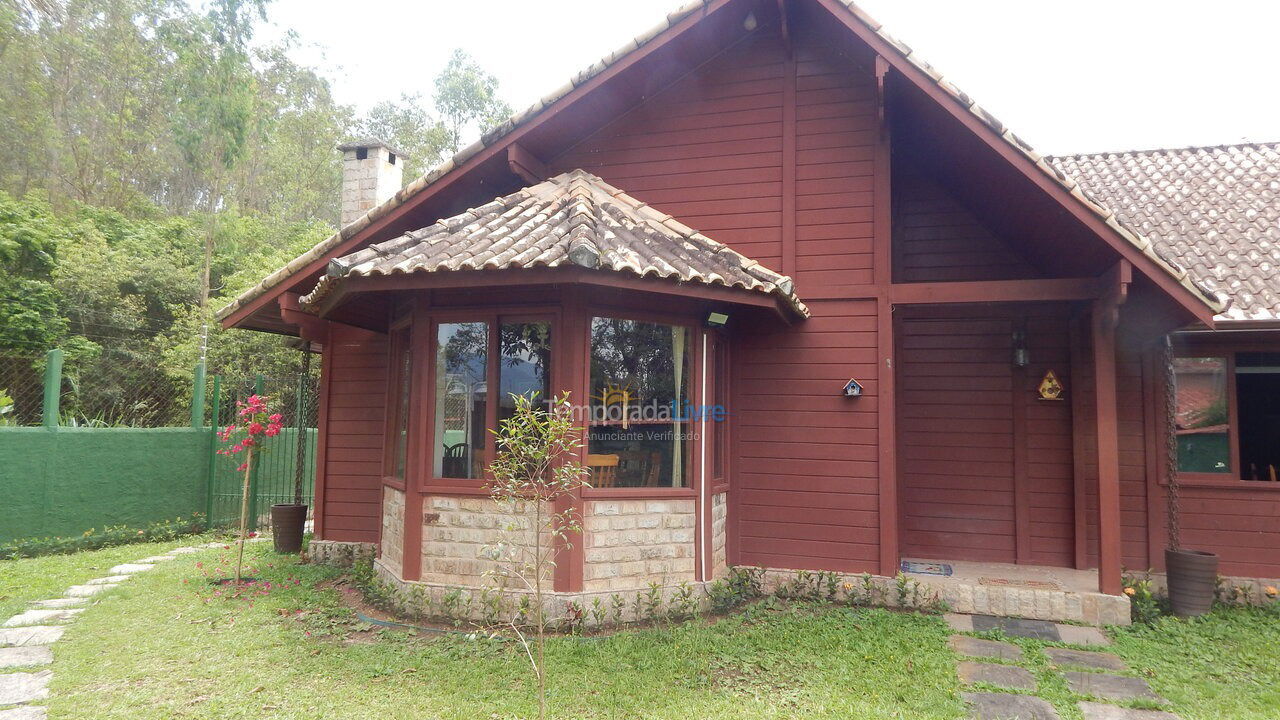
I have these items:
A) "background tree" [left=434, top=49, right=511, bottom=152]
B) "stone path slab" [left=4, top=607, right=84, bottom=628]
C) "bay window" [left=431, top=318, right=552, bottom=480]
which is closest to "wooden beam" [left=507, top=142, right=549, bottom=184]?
"bay window" [left=431, top=318, right=552, bottom=480]

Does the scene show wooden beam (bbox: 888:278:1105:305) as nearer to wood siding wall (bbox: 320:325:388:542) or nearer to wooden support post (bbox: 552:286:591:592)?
wooden support post (bbox: 552:286:591:592)

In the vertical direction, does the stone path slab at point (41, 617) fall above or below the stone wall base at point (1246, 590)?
below

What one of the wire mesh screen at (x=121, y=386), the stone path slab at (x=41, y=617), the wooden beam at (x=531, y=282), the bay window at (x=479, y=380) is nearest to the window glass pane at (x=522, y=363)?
the bay window at (x=479, y=380)

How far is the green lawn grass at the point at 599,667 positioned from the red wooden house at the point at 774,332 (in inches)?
25.5

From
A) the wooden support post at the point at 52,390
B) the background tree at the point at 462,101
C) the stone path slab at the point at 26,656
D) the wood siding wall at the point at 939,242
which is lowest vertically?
the stone path slab at the point at 26,656

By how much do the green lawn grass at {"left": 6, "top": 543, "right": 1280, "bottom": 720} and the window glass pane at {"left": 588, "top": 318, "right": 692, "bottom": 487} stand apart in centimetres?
121

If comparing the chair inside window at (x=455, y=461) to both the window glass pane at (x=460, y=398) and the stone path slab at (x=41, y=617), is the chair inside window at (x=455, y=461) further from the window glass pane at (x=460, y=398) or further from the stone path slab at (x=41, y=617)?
the stone path slab at (x=41, y=617)

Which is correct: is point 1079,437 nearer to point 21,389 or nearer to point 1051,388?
point 1051,388

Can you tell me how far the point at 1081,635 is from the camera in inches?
221

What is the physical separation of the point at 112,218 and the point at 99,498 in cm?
1674

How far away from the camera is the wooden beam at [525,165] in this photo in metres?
6.81

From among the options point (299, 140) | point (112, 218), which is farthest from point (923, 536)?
point (299, 140)

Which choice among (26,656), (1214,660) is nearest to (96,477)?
(26,656)

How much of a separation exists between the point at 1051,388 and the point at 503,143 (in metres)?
5.91
